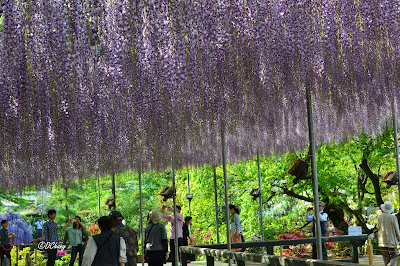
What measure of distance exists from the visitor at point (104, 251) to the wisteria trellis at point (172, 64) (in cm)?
142

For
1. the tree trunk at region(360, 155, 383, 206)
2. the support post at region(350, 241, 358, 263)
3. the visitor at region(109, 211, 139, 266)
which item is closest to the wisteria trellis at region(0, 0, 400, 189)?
the visitor at region(109, 211, 139, 266)

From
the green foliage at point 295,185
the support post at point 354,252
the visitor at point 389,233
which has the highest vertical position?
the green foliage at point 295,185

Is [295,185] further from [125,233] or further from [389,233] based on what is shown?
[125,233]

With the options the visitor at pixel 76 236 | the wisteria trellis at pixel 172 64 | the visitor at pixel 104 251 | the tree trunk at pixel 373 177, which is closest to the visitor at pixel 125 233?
the visitor at pixel 104 251

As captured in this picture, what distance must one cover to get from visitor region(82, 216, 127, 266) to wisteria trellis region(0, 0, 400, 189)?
1424 mm

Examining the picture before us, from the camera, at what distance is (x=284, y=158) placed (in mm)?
13523

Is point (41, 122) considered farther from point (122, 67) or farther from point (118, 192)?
point (118, 192)

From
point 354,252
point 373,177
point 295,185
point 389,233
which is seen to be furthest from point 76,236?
point 373,177

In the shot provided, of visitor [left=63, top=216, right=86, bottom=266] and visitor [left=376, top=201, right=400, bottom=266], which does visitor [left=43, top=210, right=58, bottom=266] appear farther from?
visitor [left=376, top=201, right=400, bottom=266]

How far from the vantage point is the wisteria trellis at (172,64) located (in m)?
4.88

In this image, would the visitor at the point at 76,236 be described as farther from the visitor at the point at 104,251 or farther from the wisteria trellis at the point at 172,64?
the visitor at the point at 104,251

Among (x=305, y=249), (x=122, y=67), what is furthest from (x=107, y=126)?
(x=305, y=249)

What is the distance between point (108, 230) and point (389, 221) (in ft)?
13.6

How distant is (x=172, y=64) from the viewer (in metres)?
5.41
